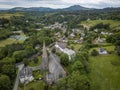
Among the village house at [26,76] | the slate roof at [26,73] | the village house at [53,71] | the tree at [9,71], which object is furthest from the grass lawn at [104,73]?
the tree at [9,71]

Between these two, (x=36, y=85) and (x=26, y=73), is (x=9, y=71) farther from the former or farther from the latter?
(x=36, y=85)

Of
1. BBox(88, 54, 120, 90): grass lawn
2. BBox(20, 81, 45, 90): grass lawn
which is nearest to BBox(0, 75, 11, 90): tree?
BBox(20, 81, 45, 90): grass lawn

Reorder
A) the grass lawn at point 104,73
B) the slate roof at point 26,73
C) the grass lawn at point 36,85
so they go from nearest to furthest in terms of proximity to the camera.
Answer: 1. the grass lawn at point 104,73
2. the grass lawn at point 36,85
3. the slate roof at point 26,73

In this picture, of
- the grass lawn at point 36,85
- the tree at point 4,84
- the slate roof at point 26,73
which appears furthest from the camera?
the slate roof at point 26,73

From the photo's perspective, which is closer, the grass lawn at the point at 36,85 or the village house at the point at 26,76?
the grass lawn at the point at 36,85

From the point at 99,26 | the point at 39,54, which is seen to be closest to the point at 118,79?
the point at 39,54

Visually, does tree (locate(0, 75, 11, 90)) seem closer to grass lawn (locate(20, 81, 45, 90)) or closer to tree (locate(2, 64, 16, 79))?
grass lawn (locate(20, 81, 45, 90))

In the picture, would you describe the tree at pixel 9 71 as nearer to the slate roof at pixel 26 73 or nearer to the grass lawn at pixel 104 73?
the slate roof at pixel 26 73

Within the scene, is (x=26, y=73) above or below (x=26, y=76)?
above

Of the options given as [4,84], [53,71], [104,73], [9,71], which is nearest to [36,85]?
[53,71]
